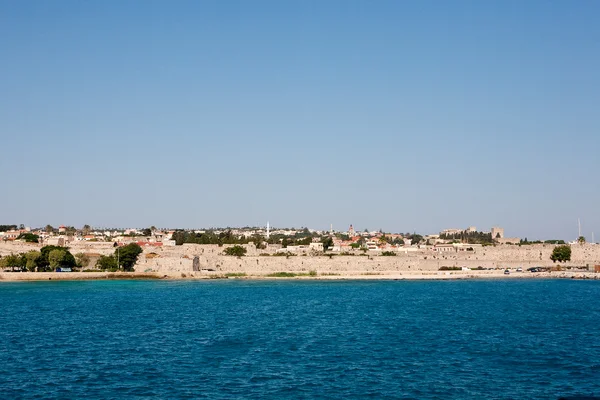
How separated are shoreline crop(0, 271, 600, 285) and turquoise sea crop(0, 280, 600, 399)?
43.4 feet

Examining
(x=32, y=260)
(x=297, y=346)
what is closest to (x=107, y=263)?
(x=32, y=260)

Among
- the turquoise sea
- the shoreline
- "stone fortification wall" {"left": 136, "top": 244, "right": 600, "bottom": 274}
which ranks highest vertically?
"stone fortification wall" {"left": 136, "top": 244, "right": 600, "bottom": 274}

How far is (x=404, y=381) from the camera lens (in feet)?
49.0

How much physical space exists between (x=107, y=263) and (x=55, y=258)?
4135 mm

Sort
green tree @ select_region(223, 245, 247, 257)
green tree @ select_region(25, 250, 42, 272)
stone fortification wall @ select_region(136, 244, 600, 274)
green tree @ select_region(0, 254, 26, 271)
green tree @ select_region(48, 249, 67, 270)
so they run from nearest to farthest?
green tree @ select_region(25, 250, 42, 272)
green tree @ select_region(48, 249, 67, 270)
green tree @ select_region(0, 254, 26, 271)
stone fortification wall @ select_region(136, 244, 600, 274)
green tree @ select_region(223, 245, 247, 257)

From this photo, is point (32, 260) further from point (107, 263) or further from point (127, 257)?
point (127, 257)

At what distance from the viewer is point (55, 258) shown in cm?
5156

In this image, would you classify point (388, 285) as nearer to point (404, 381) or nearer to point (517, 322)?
point (517, 322)

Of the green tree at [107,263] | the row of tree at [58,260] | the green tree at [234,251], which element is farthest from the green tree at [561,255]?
the green tree at [107,263]

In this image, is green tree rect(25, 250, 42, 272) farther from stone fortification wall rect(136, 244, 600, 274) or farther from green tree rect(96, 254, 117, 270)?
stone fortification wall rect(136, 244, 600, 274)

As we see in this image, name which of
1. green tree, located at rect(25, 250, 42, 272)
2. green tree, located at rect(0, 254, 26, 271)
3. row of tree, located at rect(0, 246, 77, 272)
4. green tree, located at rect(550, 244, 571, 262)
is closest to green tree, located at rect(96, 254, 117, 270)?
row of tree, located at rect(0, 246, 77, 272)

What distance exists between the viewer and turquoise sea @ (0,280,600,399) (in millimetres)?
14250

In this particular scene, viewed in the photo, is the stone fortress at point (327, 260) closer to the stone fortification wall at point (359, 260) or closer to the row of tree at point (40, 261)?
the stone fortification wall at point (359, 260)

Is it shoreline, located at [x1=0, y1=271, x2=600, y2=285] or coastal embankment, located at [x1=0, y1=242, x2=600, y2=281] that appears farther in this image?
coastal embankment, located at [x1=0, y1=242, x2=600, y2=281]
